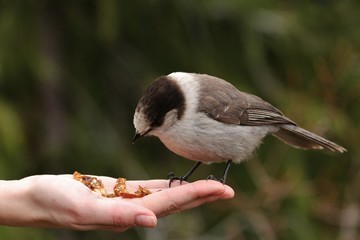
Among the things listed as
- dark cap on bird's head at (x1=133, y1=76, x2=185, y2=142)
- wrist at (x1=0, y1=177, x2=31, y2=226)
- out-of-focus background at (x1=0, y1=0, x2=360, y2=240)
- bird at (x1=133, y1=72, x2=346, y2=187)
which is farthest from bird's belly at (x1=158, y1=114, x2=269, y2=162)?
out-of-focus background at (x1=0, y1=0, x2=360, y2=240)

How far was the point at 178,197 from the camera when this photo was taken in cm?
325

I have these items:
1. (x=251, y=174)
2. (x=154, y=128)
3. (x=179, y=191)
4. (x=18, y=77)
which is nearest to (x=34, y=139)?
(x=18, y=77)

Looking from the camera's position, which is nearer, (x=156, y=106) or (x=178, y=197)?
(x=178, y=197)

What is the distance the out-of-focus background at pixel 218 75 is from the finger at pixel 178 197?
2.27m

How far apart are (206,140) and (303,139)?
1018 millimetres

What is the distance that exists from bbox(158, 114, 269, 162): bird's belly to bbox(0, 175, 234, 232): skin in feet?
1.96

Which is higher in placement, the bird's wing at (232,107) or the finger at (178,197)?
the bird's wing at (232,107)

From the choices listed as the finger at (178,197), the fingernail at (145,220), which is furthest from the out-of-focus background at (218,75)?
the fingernail at (145,220)

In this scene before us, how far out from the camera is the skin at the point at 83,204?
297 centimetres

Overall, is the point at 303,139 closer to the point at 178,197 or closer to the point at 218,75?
the point at 218,75

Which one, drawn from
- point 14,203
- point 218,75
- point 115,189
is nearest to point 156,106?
point 115,189

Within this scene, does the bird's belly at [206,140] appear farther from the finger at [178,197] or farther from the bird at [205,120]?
the finger at [178,197]

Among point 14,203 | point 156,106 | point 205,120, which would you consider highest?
point 156,106

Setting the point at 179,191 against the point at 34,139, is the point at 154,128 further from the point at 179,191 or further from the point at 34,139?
the point at 34,139
